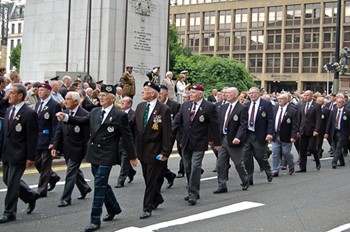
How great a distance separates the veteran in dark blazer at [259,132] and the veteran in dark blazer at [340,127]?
419cm

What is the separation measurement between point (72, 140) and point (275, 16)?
78.1m

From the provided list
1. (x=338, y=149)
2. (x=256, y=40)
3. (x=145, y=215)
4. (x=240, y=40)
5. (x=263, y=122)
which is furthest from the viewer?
(x=240, y=40)

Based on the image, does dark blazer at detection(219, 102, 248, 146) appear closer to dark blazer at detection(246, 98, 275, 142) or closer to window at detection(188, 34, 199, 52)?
dark blazer at detection(246, 98, 275, 142)

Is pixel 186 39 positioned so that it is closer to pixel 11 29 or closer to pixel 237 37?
pixel 237 37

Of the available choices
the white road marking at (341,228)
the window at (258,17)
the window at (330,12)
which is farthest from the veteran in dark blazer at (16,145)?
the window at (258,17)

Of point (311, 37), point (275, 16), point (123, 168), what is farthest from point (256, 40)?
point (123, 168)

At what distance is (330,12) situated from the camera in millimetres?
79562

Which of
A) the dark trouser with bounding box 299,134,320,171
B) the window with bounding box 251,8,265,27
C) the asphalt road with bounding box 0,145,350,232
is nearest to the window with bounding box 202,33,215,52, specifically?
the window with bounding box 251,8,265,27

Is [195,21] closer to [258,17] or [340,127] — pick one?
[258,17]

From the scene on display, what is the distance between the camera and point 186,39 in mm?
92750

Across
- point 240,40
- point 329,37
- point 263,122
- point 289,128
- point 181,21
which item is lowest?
point 289,128

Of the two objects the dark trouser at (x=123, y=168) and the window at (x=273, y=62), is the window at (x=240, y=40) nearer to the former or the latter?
the window at (x=273, y=62)

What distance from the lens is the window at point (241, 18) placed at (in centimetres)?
8712

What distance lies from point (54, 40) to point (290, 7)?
6527cm
